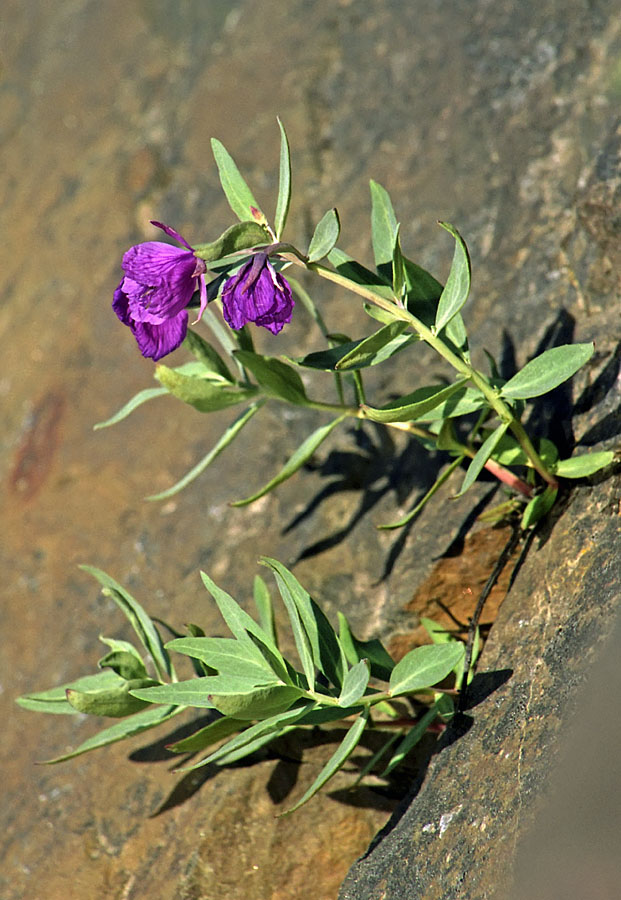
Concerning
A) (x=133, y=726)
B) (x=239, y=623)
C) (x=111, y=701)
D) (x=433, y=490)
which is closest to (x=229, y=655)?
(x=239, y=623)

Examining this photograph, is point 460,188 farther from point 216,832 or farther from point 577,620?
point 216,832

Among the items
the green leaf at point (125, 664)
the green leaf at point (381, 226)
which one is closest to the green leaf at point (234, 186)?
the green leaf at point (381, 226)

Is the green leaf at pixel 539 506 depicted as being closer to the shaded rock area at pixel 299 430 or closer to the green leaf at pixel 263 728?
the shaded rock area at pixel 299 430

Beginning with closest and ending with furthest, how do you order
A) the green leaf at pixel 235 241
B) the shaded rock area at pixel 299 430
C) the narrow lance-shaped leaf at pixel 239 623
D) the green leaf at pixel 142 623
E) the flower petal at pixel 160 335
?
the green leaf at pixel 235 241, the flower petal at pixel 160 335, the narrow lance-shaped leaf at pixel 239 623, the shaded rock area at pixel 299 430, the green leaf at pixel 142 623

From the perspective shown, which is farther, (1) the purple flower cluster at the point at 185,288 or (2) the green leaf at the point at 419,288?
(2) the green leaf at the point at 419,288

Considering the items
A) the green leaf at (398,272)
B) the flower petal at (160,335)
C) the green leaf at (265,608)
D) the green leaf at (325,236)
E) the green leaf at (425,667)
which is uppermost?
the flower petal at (160,335)

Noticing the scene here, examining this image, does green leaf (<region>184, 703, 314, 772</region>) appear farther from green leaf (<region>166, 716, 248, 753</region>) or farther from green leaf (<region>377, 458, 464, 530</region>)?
green leaf (<region>377, 458, 464, 530</region>)
